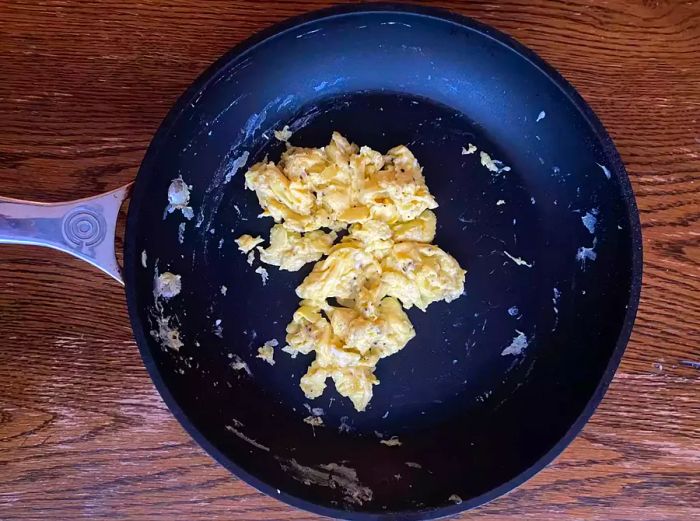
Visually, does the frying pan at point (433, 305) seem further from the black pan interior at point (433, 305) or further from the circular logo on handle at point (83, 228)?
the circular logo on handle at point (83, 228)

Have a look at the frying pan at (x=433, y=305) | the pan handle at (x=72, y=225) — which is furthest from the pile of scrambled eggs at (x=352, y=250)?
the pan handle at (x=72, y=225)

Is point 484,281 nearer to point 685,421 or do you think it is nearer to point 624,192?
point 624,192

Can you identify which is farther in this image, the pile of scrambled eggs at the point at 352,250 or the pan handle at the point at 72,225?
the pile of scrambled eggs at the point at 352,250

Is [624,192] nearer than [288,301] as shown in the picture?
Yes

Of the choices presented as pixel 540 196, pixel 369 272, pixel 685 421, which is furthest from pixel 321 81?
pixel 685 421

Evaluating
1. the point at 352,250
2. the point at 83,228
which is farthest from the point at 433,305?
the point at 83,228

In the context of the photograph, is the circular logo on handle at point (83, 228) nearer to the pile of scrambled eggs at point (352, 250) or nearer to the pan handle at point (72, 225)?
the pan handle at point (72, 225)

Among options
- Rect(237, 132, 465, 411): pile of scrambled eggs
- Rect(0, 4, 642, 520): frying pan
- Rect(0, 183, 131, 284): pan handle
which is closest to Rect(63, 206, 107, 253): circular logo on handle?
Rect(0, 183, 131, 284): pan handle
